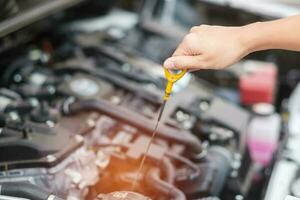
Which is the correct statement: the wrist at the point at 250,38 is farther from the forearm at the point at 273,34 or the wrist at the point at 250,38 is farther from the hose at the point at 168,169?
the hose at the point at 168,169

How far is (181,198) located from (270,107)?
796mm

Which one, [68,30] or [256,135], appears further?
[68,30]

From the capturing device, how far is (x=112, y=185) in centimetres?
142

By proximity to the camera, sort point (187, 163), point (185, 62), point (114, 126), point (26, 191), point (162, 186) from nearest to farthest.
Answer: point (185, 62)
point (26, 191)
point (162, 186)
point (187, 163)
point (114, 126)

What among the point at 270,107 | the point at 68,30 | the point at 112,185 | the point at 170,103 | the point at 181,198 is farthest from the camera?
the point at 68,30

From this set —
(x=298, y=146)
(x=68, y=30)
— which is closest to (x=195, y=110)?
(x=298, y=146)

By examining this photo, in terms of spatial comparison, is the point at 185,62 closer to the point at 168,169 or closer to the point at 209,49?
the point at 209,49

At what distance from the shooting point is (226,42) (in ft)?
3.82

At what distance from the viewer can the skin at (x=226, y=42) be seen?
1.16 meters

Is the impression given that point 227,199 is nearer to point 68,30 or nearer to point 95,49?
point 95,49

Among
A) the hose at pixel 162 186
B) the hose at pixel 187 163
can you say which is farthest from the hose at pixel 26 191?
the hose at pixel 187 163

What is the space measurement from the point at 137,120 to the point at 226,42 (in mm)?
516

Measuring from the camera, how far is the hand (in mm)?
1155

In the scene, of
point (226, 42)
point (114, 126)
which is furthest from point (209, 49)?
point (114, 126)
